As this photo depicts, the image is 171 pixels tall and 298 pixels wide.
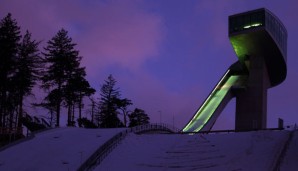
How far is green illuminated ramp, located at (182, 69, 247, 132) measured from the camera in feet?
201

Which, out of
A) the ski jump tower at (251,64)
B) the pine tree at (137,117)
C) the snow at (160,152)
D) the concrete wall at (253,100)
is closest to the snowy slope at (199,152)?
the snow at (160,152)

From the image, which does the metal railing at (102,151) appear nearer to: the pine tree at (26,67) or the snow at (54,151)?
the snow at (54,151)

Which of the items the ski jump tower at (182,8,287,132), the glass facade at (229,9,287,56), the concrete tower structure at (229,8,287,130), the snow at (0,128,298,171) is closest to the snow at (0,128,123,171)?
the snow at (0,128,298,171)

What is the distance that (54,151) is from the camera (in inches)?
1316

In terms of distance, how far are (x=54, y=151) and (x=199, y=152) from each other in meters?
9.42

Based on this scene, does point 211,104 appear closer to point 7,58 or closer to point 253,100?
point 253,100

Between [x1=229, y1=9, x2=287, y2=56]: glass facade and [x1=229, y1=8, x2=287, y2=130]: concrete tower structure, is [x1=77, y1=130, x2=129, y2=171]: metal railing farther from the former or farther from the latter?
[x1=229, y1=9, x2=287, y2=56]: glass facade

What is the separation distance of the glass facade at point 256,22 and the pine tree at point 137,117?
29804mm

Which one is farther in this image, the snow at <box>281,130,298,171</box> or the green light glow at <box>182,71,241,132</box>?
the green light glow at <box>182,71,241,132</box>

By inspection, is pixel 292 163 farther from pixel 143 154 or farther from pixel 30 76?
pixel 30 76

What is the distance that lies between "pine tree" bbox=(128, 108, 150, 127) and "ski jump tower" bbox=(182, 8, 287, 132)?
79.4ft

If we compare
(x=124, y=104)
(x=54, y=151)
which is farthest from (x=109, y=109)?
(x=54, y=151)

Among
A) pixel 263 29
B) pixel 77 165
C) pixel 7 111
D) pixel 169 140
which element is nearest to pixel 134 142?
pixel 169 140

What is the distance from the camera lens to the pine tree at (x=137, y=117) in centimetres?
9381
